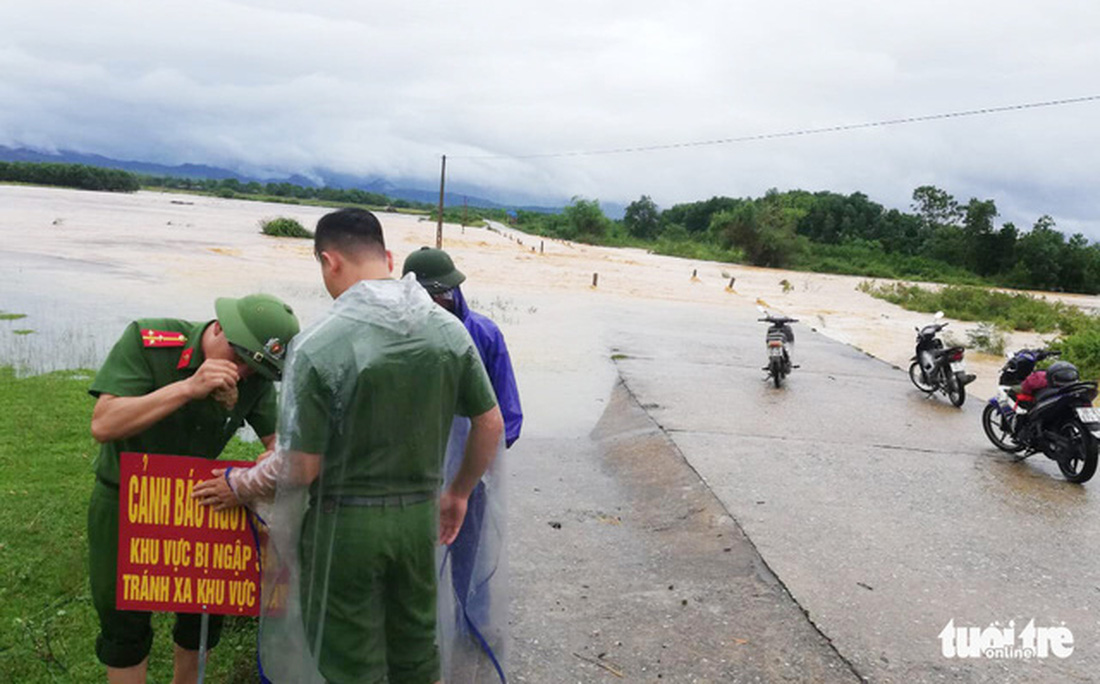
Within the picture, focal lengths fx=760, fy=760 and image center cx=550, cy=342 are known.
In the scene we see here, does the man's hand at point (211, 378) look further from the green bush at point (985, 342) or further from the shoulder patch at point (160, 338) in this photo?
the green bush at point (985, 342)

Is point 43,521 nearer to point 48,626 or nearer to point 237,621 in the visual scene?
point 48,626

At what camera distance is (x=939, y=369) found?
9.73 m

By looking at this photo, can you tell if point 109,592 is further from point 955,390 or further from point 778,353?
point 955,390

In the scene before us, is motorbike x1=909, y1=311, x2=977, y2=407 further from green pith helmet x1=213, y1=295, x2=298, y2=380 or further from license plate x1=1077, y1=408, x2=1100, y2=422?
green pith helmet x1=213, y1=295, x2=298, y2=380

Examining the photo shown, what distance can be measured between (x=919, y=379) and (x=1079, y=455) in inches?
172

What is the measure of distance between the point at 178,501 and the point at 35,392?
645cm

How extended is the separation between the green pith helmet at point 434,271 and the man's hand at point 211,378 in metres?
1.05

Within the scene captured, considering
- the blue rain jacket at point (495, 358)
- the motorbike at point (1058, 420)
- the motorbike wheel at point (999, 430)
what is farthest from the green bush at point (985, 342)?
the blue rain jacket at point (495, 358)

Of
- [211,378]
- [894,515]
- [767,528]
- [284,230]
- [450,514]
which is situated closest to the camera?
[211,378]

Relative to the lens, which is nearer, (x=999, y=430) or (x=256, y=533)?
(x=256, y=533)

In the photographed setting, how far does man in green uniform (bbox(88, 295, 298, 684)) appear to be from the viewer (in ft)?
6.89

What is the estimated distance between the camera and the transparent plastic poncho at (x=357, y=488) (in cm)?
184

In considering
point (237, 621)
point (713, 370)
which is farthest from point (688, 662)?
point (713, 370)

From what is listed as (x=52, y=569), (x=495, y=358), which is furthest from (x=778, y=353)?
(x=52, y=569)
